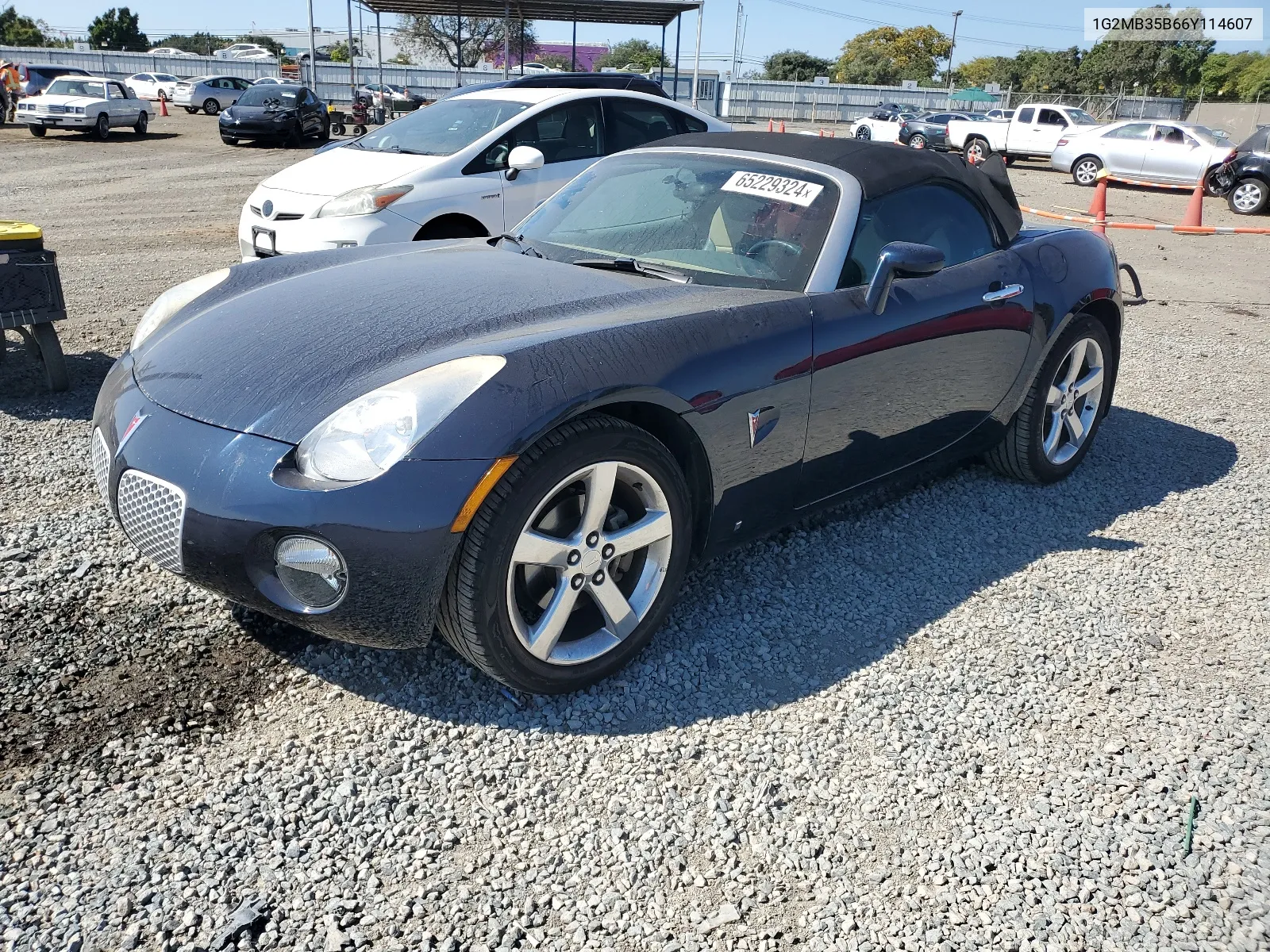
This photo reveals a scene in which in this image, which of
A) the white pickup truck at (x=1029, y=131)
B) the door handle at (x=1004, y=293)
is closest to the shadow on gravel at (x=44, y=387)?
the door handle at (x=1004, y=293)

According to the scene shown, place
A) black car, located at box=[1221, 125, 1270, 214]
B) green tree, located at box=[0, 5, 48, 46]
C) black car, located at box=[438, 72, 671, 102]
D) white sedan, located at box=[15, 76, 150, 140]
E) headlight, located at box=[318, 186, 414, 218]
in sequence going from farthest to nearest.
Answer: green tree, located at box=[0, 5, 48, 46] → white sedan, located at box=[15, 76, 150, 140] → black car, located at box=[1221, 125, 1270, 214] → black car, located at box=[438, 72, 671, 102] → headlight, located at box=[318, 186, 414, 218]

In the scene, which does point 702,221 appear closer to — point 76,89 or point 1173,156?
point 1173,156

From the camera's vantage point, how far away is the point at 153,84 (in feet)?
134

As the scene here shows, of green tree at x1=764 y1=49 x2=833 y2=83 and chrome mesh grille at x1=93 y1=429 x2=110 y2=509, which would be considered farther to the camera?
green tree at x1=764 y1=49 x2=833 y2=83

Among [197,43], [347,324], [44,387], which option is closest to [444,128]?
[44,387]

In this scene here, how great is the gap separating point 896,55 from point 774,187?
4031 inches

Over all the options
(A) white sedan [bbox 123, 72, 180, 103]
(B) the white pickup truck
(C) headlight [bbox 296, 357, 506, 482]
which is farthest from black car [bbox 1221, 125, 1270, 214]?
(A) white sedan [bbox 123, 72, 180, 103]

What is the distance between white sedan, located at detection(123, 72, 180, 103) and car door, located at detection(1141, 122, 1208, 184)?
112 feet

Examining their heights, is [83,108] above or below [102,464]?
above

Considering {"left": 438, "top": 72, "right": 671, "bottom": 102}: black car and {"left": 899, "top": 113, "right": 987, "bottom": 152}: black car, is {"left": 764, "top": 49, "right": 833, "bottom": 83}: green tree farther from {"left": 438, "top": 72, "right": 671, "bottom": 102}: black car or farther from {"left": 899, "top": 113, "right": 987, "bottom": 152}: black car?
{"left": 438, "top": 72, "right": 671, "bottom": 102}: black car

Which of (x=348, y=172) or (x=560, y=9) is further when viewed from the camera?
(x=560, y=9)

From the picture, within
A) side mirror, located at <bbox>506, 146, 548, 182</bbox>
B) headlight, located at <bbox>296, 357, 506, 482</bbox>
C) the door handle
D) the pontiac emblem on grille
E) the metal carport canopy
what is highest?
the metal carport canopy

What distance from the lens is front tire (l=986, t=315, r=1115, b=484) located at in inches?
173

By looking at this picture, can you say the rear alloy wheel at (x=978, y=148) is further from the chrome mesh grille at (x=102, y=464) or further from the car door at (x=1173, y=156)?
the chrome mesh grille at (x=102, y=464)
